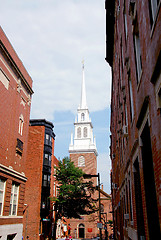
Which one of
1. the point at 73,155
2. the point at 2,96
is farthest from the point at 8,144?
the point at 73,155

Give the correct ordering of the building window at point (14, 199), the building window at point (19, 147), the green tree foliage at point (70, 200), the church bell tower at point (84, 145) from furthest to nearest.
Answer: the church bell tower at point (84, 145), the green tree foliage at point (70, 200), the building window at point (19, 147), the building window at point (14, 199)

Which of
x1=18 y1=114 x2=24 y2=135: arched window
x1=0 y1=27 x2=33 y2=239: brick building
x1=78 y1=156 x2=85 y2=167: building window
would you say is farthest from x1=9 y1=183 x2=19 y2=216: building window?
x1=78 y1=156 x2=85 y2=167: building window

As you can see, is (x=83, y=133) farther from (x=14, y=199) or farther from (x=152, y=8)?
(x=152, y=8)

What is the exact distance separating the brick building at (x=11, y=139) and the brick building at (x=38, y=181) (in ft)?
42.0

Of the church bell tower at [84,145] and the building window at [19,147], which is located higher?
the church bell tower at [84,145]

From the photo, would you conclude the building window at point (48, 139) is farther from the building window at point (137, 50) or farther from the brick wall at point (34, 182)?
the building window at point (137, 50)

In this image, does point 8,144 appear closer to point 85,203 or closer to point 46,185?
point 46,185

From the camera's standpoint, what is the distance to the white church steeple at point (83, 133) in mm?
71731

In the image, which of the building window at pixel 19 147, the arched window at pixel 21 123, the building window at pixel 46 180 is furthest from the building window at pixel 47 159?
the building window at pixel 19 147

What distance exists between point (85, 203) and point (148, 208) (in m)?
32.8

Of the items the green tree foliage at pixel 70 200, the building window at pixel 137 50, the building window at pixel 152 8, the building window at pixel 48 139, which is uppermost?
the building window at pixel 48 139

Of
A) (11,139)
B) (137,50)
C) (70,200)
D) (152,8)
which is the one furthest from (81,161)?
(152,8)

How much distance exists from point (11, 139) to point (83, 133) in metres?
54.5

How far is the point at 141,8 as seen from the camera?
20.8ft
